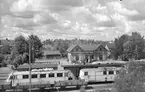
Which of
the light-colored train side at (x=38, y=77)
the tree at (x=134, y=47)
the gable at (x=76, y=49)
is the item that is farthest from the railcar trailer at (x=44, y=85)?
the gable at (x=76, y=49)

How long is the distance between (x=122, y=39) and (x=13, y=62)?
36639mm

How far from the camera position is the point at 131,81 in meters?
15.8

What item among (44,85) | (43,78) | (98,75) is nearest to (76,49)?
(98,75)

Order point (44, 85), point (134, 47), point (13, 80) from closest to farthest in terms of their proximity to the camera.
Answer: point (44, 85) → point (13, 80) → point (134, 47)

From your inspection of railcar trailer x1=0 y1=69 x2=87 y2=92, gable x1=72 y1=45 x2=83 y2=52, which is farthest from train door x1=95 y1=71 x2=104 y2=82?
gable x1=72 y1=45 x2=83 y2=52

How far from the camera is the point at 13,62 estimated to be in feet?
173

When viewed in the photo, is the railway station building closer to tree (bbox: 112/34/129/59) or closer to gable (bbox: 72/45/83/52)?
gable (bbox: 72/45/83/52)

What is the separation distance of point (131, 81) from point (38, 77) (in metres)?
18.1

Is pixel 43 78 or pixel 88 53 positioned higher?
pixel 88 53

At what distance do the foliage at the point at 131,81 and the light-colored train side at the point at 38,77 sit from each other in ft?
52.3

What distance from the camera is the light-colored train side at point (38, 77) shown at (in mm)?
29984

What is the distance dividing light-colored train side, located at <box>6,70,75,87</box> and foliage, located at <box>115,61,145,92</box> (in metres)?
15.9

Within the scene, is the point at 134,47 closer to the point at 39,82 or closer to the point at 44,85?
the point at 39,82

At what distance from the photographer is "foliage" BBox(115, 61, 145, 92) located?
1548 centimetres
